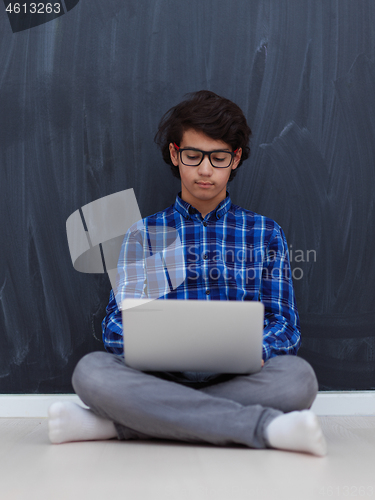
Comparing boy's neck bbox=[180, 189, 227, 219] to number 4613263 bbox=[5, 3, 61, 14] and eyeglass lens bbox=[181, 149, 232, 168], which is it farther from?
number 4613263 bbox=[5, 3, 61, 14]

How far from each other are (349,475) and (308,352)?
2.54 ft

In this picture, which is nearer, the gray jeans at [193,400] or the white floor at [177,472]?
the white floor at [177,472]

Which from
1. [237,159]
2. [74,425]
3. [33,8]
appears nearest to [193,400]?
[74,425]

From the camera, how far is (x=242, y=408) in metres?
1.15

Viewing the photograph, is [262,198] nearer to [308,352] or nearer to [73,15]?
[308,352]

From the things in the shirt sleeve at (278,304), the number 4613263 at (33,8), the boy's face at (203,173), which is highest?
the number 4613263 at (33,8)

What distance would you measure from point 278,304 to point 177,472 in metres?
0.64

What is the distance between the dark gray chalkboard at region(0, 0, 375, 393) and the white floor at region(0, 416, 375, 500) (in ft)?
1.67

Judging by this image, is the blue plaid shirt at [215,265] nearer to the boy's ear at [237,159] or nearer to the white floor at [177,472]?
the boy's ear at [237,159]

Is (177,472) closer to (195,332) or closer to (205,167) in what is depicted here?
(195,332)

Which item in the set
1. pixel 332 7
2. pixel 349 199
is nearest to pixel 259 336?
pixel 349 199

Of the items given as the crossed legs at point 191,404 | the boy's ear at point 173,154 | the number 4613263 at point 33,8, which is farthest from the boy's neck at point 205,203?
the number 4613263 at point 33,8

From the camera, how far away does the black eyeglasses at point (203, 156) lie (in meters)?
1.52

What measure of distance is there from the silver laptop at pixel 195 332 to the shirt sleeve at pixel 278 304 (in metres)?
0.28
